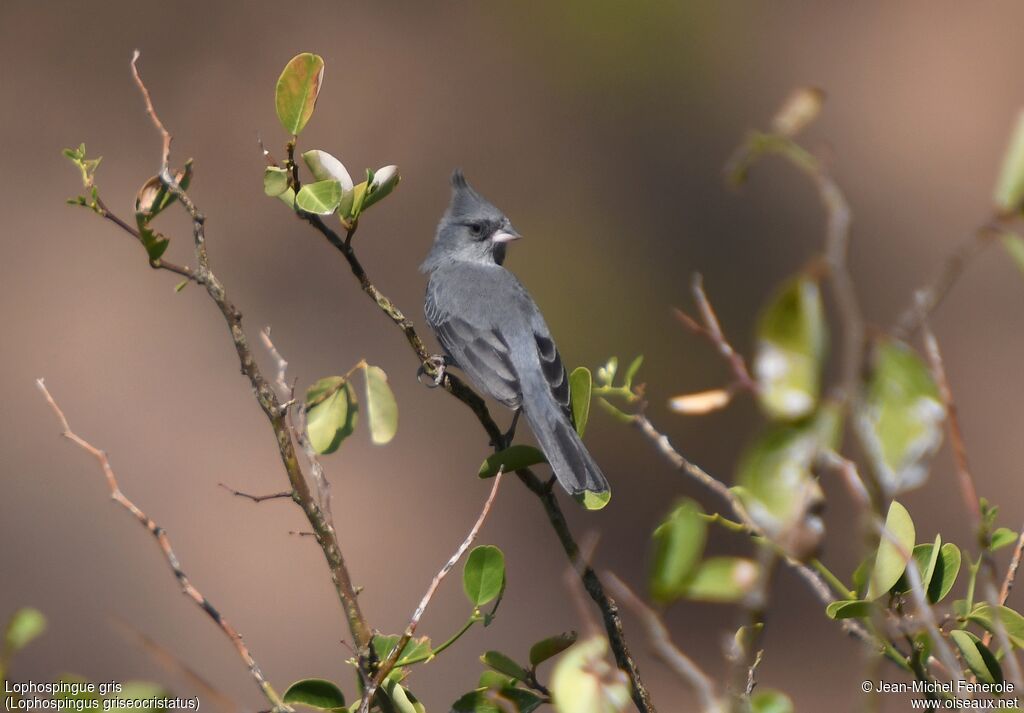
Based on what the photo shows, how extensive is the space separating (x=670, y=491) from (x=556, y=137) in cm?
251

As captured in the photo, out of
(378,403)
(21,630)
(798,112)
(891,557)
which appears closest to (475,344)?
(378,403)

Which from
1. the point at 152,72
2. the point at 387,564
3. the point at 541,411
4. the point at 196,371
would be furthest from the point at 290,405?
the point at 152,72

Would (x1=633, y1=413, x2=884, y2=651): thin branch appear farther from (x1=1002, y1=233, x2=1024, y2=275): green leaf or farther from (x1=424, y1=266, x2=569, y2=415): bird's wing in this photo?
(x1=424, y1=266, x2=569, y2=415): bird's wing

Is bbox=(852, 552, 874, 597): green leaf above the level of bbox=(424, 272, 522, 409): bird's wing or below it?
below

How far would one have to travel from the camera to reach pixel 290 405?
5.23 ft

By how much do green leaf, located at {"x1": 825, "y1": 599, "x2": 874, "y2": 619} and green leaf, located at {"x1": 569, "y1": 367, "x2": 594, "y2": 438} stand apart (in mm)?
648

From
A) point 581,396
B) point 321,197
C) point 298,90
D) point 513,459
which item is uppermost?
point 298,90

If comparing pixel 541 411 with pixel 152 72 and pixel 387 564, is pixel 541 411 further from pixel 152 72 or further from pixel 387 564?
pixel 152 72

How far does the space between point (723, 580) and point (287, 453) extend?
0.74m

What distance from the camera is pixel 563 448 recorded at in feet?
9.64

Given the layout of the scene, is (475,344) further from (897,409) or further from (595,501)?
(897,409)

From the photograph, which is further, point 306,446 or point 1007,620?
point 306,446

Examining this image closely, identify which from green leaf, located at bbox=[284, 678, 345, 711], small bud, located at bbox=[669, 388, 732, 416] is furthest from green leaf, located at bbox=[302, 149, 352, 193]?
small bud, located at bbox=[669, 388, 732, 416]

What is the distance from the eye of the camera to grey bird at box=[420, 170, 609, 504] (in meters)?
3.17
